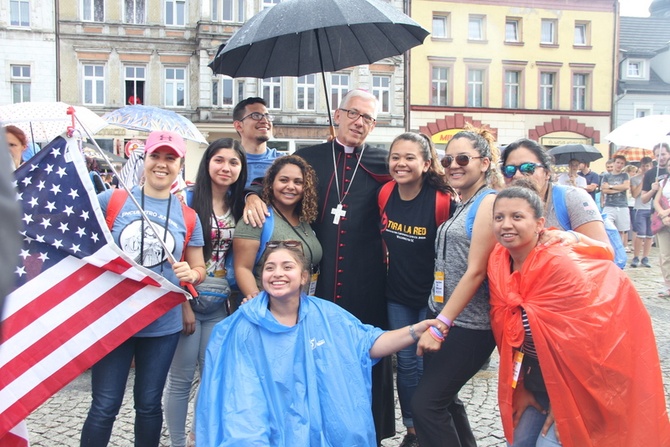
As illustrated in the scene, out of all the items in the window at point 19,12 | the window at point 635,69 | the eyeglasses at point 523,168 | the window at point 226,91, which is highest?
the window at point 19,12

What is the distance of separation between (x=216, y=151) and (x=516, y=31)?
2663 cm

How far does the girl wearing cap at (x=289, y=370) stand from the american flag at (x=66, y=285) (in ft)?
1.52

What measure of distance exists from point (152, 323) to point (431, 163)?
1.87 m

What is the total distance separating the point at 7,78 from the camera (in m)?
23.1

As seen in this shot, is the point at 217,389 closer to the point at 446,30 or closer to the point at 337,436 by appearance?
the point at 337,436

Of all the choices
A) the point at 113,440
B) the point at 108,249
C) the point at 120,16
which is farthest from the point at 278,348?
the point at 120,16

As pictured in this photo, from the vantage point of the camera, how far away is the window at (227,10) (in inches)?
958

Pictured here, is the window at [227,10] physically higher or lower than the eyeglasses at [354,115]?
higher

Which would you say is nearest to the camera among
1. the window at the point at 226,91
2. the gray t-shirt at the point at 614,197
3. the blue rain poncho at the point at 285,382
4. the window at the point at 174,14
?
the blue rain poncho at the point at 285,382

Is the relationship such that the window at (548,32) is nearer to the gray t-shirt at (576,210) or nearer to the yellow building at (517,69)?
the yellow building at (517,69)

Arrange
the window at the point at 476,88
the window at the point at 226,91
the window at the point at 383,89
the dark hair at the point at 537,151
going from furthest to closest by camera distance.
Result: the window at the point at 476,88, the window at the point at 383,89, the window at the point at 226,91, the dark hair at the point at 537,151

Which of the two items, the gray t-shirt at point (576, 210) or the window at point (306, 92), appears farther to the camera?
the window at point (306, 92)

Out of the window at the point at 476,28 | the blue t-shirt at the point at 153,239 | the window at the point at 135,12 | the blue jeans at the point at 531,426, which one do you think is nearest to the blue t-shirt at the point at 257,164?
the blue t-shirt at the point at 153,239

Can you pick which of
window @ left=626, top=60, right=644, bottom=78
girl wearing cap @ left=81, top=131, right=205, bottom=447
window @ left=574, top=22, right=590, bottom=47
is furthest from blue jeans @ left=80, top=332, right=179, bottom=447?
window @ left=626, top=60, right=644, bottom=78
